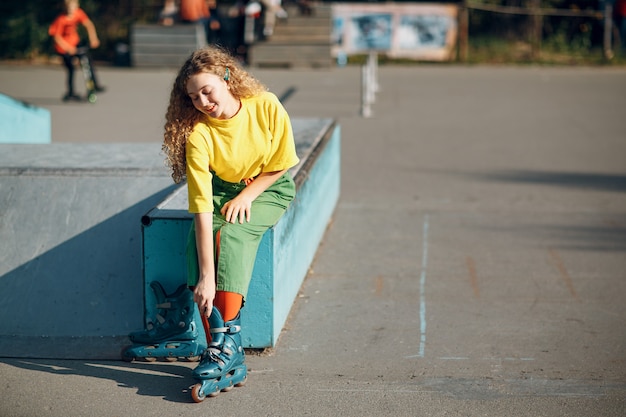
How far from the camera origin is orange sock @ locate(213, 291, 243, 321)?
4.64 meters

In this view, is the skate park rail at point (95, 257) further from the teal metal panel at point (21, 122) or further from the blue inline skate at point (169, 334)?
the teal metal panel at point (21, 122)

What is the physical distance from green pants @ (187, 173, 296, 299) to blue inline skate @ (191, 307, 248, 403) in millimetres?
185

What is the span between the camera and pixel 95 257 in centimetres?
577

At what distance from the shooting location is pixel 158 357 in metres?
5.11

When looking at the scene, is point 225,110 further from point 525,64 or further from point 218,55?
point 525,64

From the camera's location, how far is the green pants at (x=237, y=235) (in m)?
4.63

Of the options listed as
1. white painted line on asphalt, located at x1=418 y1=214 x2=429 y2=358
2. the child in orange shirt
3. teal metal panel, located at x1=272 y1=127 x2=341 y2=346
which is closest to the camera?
teal metal panel, located at x1=272 y1=127 x2=341 y2=346

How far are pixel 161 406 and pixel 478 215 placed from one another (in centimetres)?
525

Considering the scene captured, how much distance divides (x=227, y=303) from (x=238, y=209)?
1.63ft

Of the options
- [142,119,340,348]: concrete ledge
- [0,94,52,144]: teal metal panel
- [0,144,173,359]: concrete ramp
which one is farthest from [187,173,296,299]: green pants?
[0,94,52,144]: teal metal panel

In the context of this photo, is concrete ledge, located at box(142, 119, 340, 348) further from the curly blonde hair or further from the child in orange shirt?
the child in orange shirt

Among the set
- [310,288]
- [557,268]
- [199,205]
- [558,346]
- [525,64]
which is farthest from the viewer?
[525,64]

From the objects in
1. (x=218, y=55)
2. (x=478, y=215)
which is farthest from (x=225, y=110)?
(x=478, y=215)

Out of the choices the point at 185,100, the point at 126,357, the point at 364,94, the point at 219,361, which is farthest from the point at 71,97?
the point at 219,361
